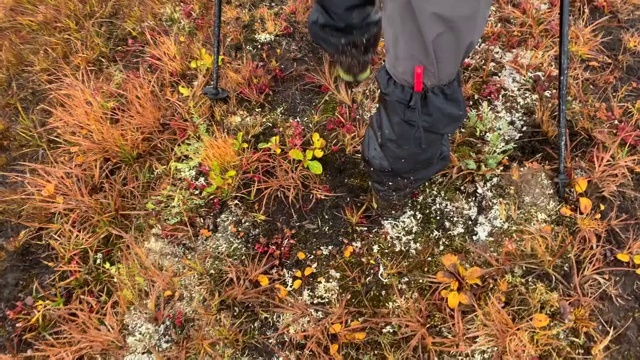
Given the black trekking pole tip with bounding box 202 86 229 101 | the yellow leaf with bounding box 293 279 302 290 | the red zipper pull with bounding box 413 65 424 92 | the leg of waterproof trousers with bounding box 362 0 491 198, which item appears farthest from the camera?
the black trekking pole tip with bounding box 202 86 229 101

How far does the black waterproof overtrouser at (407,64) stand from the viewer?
5.62 feet

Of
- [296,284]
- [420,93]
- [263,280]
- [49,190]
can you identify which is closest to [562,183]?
[420,93]

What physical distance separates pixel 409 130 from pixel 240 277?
1.41 m

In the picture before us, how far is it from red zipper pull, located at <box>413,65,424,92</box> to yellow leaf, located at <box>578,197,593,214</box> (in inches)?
57.9

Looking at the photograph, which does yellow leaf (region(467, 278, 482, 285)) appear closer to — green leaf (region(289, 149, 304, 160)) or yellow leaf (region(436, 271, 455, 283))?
yellow leaf (region(436, 271, 455, 283))

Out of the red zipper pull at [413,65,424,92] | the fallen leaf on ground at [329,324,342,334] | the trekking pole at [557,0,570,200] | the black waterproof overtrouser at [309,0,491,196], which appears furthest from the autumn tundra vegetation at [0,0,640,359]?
the red zipper pull at [413,65,424,92]

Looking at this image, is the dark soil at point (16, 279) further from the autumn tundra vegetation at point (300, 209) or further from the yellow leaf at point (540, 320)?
the yellow leaf at point (540, 320)

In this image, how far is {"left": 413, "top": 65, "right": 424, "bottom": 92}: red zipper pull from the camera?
73.0 inches

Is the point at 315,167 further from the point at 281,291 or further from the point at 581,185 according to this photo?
the point at 581,185

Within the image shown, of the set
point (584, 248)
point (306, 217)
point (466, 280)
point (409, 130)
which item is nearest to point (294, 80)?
point (306, 217)

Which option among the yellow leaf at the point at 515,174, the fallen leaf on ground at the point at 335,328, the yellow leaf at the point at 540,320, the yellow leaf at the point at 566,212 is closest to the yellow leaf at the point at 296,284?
the fallen leaf on ground at the point at 335,328

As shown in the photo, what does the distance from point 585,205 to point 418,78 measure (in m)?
1.54

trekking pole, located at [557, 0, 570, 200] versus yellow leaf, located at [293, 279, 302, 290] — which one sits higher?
trekking pole, located at [557, 0, 570, 200]

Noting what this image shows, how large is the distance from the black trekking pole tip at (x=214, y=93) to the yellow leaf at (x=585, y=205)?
2.55 metres
